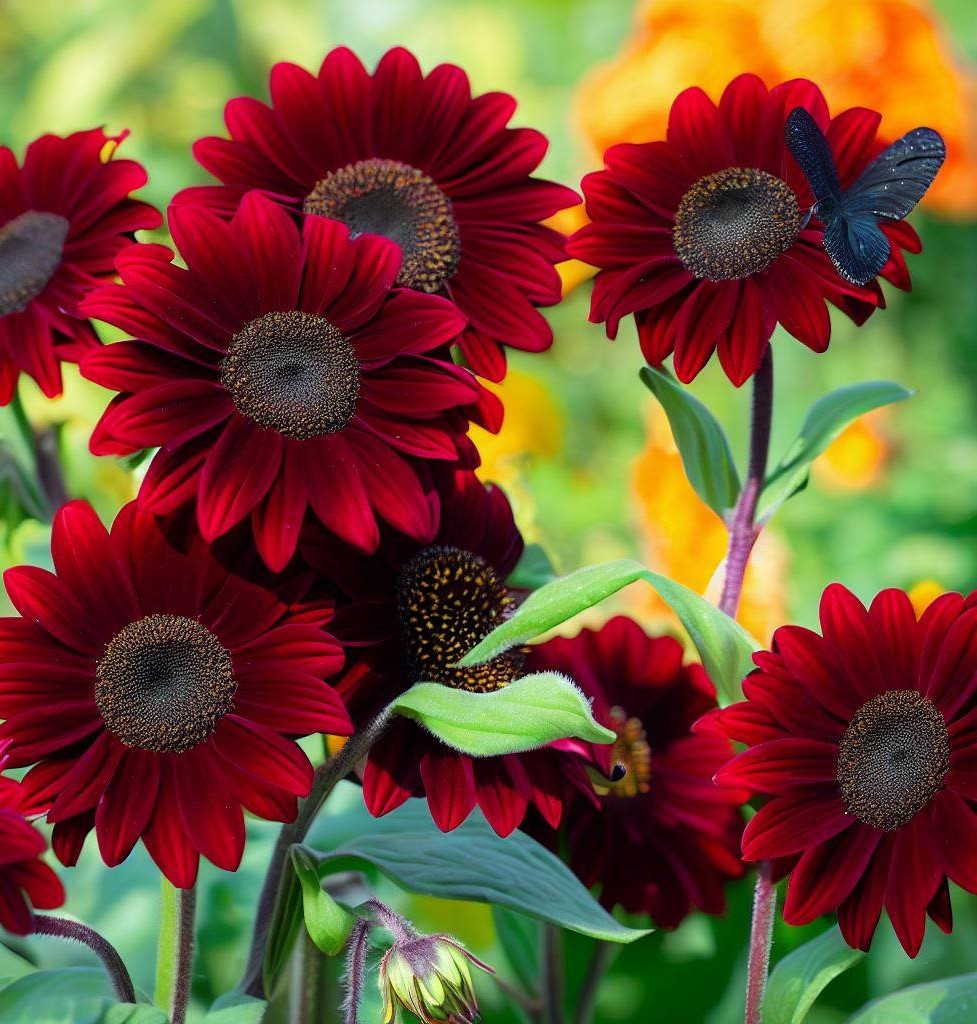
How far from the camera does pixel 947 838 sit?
1.40 feet

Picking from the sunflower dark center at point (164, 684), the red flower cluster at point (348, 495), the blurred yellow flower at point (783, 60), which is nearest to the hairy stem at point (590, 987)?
the red flower cluster at point (348, 495)

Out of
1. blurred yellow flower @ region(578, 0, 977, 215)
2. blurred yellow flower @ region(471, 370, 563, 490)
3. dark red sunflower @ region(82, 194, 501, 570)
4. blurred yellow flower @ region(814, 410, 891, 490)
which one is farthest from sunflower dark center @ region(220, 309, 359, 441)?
blurred yellow flower @ region(814, 410, 891, 490)

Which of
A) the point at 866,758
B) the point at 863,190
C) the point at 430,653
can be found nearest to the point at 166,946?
the point at 430,653

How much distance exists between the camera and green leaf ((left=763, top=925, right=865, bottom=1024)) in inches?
18.7

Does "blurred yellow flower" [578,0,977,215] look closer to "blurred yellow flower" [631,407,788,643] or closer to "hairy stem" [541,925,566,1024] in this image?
"blurred yellow flower" [631,407,788,643]

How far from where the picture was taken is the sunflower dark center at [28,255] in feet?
1.63

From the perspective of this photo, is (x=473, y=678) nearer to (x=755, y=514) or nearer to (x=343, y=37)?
(x=755, y=514)

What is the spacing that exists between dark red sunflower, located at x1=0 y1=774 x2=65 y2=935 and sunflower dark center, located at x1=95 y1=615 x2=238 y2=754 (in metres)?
0.04

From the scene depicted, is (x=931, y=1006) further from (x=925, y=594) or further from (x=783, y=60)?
(x=783, y=60)

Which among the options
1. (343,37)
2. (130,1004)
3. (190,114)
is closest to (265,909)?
(130,1004)

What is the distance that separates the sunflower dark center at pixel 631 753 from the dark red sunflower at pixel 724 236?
0.18 metres

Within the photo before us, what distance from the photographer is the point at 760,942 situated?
1.58 feet

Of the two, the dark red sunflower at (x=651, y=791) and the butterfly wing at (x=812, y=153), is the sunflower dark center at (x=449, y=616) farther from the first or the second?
the butterfly wing at (x=812, y=153)

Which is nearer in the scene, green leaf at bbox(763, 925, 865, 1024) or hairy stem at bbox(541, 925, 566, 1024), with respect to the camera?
green leaf at bbox(763, 925, 865, 1024)
